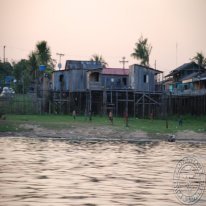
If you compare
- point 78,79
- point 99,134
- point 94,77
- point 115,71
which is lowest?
point 99,134

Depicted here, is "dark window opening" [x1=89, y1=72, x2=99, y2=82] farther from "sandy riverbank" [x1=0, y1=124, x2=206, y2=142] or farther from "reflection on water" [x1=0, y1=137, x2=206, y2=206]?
"reflection on water" [x1=0, y1=137, x2=206, y2=206]

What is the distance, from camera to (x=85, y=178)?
1305cm

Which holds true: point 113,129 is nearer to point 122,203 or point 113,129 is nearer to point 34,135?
point 34,135

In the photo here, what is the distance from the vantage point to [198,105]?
4862cm

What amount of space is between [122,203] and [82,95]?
43898 mm

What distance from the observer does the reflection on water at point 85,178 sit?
9.77 m

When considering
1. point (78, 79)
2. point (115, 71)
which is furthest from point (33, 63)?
point (115, 71)

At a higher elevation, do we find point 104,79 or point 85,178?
point 104,79

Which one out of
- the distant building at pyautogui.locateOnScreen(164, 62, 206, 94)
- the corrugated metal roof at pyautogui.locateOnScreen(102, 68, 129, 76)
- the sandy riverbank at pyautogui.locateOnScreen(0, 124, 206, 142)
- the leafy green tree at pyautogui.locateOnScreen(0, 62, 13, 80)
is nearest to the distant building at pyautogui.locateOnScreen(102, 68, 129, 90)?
the corrugated metal roof at pyautogui.locateOnScreen(102, 68, 129, 76)

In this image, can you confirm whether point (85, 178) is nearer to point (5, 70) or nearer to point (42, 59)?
point (42, 59)

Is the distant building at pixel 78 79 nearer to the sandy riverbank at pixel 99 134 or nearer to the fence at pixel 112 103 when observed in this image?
the fence at pixel 112 103

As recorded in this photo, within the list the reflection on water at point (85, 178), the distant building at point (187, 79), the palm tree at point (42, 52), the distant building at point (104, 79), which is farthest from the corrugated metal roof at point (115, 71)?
the reflection on water at point (85, 178)

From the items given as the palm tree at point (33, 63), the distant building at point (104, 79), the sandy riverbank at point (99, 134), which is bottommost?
the sandy riverbank at point (99, 134)

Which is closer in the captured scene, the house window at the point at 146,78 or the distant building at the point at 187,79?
the house window at the point at 146,78
